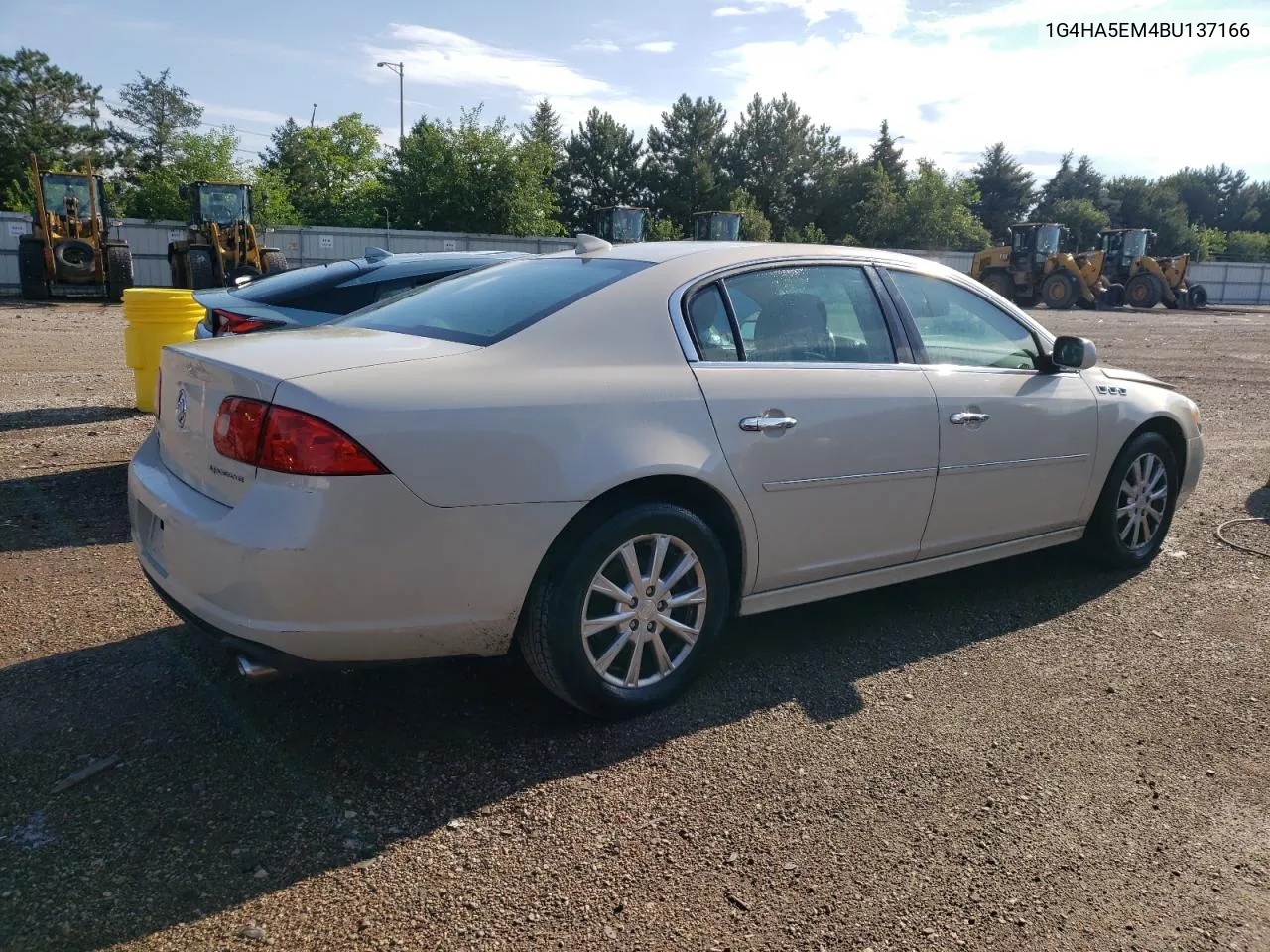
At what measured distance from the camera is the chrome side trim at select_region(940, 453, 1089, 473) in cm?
411

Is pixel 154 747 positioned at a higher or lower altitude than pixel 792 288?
lower

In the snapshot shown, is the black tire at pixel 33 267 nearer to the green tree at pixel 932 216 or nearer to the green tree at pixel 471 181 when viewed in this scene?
the green tree at pixel 471 181

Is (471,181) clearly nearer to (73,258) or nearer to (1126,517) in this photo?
(73,258)

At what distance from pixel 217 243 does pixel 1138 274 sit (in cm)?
3054

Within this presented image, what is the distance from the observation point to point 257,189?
43.5 metres

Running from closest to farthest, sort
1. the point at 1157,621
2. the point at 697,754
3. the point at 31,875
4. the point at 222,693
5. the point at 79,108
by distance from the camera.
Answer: the point at 31,875 < the point at 697,754 < the point at 222,693 < the point at 1157,621 < the point at 79,108

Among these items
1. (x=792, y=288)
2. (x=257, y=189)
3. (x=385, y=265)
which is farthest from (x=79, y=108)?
(x=792, y=288)

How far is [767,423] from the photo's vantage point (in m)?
3.49

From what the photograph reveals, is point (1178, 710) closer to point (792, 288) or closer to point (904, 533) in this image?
point (904, 533)

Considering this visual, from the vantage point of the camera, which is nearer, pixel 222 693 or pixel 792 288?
pixel 222 693

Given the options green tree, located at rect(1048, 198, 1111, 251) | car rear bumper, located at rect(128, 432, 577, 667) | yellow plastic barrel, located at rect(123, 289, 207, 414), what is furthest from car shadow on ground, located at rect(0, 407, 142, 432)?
green tree, located at rect(1048, 198, 1111, 251)

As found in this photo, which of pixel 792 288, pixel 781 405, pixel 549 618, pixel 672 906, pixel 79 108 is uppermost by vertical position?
pixel 79 108

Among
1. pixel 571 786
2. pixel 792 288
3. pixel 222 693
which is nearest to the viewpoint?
pixel 571 786

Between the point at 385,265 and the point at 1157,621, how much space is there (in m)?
4.99
